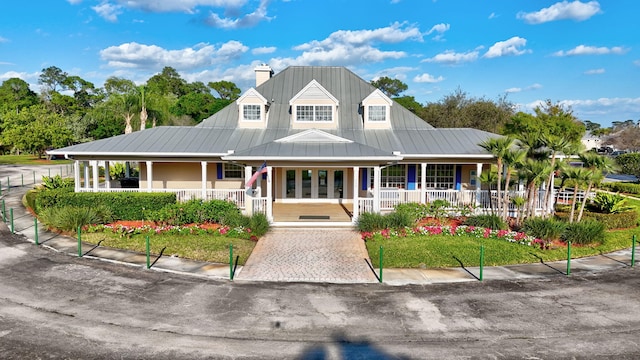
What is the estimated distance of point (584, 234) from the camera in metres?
16.4

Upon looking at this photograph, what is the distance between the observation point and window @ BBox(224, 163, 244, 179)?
24375 millimetres

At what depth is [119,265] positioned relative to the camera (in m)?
13.6

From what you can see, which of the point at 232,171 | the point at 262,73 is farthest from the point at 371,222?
the point at 262,73

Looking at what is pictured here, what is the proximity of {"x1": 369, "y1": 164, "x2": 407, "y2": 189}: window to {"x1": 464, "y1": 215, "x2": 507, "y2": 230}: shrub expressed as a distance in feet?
21.3

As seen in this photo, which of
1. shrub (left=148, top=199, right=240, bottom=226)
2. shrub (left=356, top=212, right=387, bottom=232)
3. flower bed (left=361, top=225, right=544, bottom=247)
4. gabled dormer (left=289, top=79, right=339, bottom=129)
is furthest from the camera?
gabled dormer (left=289, top=79, right=339, bottom=129)

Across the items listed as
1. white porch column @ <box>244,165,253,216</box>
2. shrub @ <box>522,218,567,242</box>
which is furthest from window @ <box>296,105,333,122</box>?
shrub @ <box>522,218,567,242</box>

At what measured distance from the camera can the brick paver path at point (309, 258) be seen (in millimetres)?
12812

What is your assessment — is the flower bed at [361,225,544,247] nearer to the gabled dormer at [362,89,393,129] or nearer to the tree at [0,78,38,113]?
the gabled dormer at [362,89,393,129]

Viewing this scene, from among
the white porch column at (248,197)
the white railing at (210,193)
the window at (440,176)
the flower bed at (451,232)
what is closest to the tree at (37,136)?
the white railing at (210,193)

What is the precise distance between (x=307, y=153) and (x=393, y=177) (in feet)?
23.6

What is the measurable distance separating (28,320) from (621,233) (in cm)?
2215

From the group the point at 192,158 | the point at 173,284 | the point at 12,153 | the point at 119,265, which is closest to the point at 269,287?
the point at 173,284

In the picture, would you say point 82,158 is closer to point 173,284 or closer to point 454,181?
point 173,284

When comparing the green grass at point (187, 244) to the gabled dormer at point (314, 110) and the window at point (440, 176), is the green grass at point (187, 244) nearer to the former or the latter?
the gabled dormer at point (314, 110)
